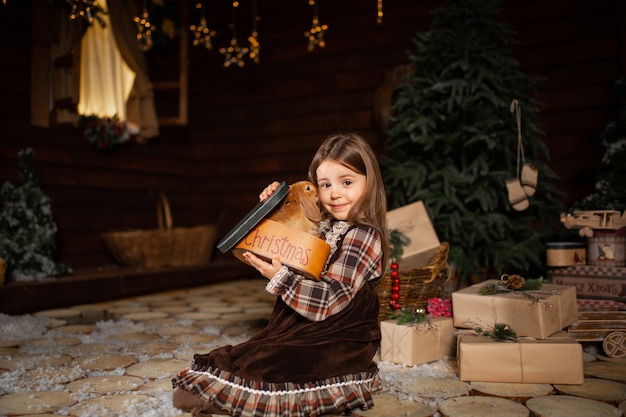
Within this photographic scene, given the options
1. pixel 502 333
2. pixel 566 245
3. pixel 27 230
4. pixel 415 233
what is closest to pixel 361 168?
pixel 502 333

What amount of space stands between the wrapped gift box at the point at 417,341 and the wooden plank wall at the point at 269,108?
2.20m

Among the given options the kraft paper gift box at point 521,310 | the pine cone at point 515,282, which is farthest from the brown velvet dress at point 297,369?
the pine cone at point 515,282

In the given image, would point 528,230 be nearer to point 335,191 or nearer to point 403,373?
point 403,373

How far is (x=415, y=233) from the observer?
2832 millimetres

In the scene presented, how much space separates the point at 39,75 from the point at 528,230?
414 centimetres

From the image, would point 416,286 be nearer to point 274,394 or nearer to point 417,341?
point 417,341

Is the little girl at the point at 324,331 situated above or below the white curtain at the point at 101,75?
below

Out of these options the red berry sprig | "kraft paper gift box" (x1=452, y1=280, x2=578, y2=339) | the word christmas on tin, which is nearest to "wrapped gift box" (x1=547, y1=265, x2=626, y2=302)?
"kraft paper gift box" (x1=452, y1=280, x2=578, y2=339)

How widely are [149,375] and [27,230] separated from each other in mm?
2349

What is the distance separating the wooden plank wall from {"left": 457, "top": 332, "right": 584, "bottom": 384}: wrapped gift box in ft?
7.68

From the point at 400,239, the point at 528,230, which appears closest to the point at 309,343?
the point at 400,239

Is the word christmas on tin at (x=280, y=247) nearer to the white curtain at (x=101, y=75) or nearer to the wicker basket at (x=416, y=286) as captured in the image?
the wicker basket at (x=416, y=286)

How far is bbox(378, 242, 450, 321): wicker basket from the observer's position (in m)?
2.50

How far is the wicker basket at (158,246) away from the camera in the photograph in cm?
458
